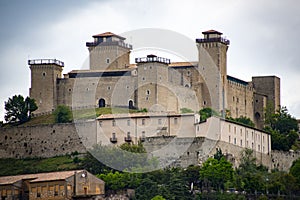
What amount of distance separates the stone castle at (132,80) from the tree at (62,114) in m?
3.26

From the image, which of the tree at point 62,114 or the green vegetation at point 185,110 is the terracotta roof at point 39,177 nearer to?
the tree at point 62,114

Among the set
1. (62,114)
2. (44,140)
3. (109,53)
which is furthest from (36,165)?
(109,53)

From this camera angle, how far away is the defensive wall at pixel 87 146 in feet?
280

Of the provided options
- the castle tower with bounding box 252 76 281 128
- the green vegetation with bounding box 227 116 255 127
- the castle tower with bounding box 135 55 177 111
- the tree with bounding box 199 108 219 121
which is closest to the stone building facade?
the tree with bounding box 199 108 219 121

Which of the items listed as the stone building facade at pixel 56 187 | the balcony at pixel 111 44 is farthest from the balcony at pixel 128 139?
the balcony at pixel 111 44

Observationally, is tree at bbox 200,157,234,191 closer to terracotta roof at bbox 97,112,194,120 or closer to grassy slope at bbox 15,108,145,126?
terracotta roof at bbox 97,112,194,120

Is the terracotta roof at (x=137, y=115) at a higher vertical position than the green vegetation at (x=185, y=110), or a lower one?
lower

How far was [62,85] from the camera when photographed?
10262cm

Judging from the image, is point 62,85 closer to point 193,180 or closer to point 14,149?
point 14,149

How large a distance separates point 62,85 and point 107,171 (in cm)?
1944

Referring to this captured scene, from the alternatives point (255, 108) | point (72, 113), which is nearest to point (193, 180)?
point (72, 113)

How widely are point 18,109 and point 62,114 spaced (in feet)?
17.2

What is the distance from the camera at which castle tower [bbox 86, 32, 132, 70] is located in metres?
103

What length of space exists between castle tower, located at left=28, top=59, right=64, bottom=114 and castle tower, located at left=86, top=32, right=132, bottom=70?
2.98 metres
